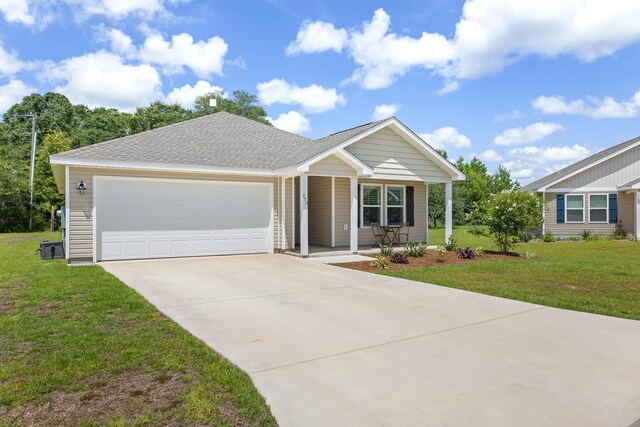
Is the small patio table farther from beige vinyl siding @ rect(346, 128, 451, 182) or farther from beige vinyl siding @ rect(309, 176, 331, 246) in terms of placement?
beige vinyl siding @ rect(309, 176, 331, 246)

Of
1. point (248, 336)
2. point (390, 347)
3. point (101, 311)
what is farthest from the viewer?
point (101, 311)

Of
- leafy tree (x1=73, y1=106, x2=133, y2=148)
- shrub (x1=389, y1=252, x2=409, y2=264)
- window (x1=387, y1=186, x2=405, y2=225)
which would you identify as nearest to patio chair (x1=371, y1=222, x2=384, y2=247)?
window (x1=387, y1=186, x2=405, y2=225)

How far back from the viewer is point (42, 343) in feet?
13.9

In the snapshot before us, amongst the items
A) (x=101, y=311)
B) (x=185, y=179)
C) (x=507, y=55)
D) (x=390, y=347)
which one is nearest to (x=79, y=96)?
(x=185, y=179)

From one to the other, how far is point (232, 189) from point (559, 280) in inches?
357

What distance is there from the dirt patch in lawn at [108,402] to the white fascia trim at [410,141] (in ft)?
29.0

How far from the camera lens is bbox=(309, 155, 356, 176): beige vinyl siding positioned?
12.2 m

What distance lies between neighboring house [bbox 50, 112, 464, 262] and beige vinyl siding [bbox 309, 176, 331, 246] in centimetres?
4

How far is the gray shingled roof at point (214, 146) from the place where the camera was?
11219 mm

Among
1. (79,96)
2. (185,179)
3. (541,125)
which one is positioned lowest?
(185,179)

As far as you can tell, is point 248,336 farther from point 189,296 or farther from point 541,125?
point 541,125

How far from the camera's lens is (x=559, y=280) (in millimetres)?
8320

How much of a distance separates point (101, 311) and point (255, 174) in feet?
24.6

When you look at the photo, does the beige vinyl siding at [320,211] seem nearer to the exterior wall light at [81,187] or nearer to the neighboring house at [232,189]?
the neighboring house at [232,189]
